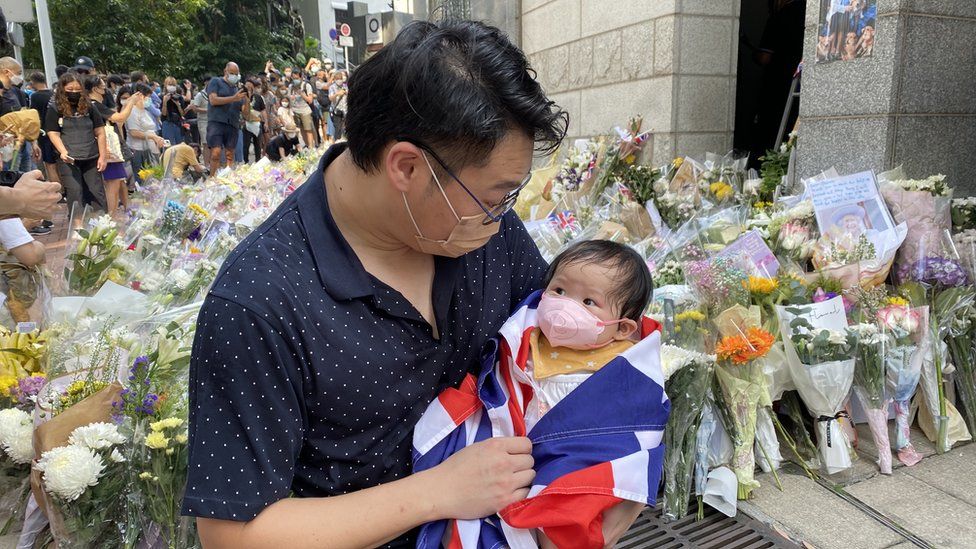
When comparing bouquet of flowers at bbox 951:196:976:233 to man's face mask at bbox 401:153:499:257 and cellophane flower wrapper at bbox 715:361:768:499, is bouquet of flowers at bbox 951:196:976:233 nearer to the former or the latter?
cellophane flower wrapper at bbox 715:361:768:499

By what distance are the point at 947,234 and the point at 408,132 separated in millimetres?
3047

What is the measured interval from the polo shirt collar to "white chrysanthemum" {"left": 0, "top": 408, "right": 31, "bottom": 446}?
1.56 meters

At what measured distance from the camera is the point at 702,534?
255 cm

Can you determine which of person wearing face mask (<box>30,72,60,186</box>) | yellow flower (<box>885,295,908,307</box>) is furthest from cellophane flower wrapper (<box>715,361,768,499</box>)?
person wearing face mask (<box>30,72,60,186</box>)

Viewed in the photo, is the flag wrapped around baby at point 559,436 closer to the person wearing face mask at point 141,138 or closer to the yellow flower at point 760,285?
the yellow flower at point 760,285

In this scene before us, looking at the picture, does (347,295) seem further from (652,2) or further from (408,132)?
(652,2)

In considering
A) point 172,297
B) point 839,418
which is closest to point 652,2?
point 839,418

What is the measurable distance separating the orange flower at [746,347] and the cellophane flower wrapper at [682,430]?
80 mm

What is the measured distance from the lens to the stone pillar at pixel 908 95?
13.1 feet

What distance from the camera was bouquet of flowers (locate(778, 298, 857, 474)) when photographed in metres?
2.67

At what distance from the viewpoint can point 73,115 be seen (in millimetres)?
8680

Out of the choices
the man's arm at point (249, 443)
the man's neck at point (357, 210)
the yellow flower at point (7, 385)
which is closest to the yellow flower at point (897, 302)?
the man's neck at point (357, 210)

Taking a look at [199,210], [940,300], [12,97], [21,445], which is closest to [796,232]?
[940,300]

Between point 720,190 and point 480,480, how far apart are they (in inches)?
153
